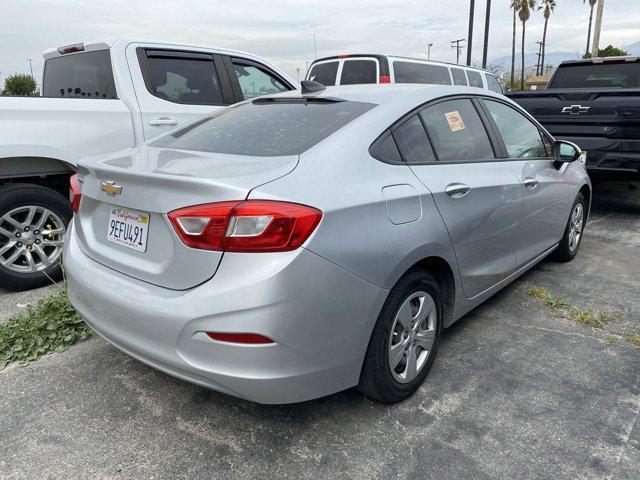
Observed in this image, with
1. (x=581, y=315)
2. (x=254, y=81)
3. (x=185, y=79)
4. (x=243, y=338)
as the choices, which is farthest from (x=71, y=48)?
(x=581, y=315)

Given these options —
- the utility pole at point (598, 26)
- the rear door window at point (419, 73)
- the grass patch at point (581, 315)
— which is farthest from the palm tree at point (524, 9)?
the grass patch at point (581, 315)

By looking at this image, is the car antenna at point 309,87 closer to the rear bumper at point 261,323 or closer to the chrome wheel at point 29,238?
the rear bumper at point 261,323

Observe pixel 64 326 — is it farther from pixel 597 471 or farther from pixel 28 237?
pixel 597 471

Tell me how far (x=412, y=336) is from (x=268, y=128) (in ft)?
4.18

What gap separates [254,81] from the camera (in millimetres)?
5402

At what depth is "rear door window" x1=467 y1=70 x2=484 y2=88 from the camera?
11.8 m

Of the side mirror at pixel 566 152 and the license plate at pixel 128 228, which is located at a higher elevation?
the license plate at pixel 128 228

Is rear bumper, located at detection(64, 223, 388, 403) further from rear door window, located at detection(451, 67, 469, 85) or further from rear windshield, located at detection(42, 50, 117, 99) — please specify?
rear door window, located at detection(451, 67, 469, 85)

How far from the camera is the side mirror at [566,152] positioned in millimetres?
4148

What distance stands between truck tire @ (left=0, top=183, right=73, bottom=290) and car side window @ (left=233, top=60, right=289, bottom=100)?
2.10 m

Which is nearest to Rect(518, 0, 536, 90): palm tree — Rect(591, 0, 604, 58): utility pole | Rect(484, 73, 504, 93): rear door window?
Rect(591, 0, 604, 58): utility pole

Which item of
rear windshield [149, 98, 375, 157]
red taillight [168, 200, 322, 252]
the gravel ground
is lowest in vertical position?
the gravel ground

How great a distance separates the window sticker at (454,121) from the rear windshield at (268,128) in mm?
617

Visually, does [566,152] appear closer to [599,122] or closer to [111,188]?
[599,122]
